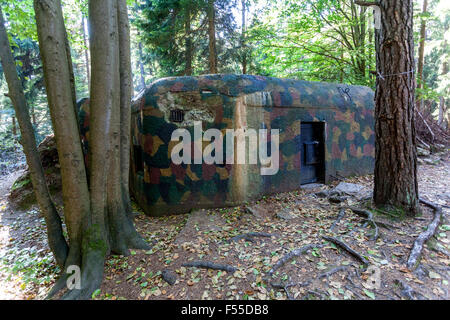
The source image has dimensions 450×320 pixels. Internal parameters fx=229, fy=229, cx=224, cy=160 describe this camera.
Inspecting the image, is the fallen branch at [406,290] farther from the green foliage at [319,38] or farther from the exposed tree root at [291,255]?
the green foliage at [319,38]

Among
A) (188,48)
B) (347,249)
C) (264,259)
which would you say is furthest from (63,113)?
(188,48)

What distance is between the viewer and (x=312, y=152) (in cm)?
688

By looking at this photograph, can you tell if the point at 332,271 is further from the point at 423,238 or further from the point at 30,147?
the point at 30,147

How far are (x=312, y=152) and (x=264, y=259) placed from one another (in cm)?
442

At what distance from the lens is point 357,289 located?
103 inches

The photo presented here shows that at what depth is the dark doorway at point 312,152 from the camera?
6770mm

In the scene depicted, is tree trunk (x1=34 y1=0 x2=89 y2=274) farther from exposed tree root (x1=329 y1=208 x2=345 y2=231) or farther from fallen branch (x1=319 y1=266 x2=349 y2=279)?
exposed tree root (x1=329 y1=208 x2=345 y2=231)

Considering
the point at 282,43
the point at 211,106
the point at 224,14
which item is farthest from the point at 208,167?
the point at 224,14

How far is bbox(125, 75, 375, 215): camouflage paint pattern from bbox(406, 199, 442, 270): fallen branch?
303 cm

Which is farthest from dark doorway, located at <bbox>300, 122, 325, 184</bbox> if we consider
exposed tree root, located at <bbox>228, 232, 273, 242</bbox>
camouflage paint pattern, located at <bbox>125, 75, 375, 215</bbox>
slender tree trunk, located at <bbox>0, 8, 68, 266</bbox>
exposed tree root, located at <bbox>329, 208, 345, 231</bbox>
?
slender tree trunk, located at <bbox>0, 8, 68, 266</bbox>

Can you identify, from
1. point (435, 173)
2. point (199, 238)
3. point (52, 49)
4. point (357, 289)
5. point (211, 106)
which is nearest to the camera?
point (357, 289)

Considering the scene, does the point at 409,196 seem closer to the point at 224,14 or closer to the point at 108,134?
the point at 108,134

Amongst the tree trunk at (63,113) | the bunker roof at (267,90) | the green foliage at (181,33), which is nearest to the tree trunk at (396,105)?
the bunker roof at (267,90)

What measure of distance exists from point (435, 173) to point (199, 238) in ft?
25.3
